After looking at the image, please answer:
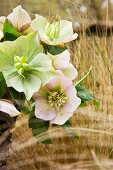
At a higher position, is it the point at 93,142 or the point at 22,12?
the point at 22,12

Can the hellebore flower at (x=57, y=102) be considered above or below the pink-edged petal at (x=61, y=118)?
above

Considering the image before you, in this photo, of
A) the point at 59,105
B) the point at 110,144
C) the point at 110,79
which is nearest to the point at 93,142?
the point at 110,144

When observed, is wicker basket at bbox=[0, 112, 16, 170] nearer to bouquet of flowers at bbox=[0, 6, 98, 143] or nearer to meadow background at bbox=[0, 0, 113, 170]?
bouquet of flowers at bbox=[0, 6, 98, 143]

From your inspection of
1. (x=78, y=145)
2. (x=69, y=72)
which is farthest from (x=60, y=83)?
(x=78, y=145)

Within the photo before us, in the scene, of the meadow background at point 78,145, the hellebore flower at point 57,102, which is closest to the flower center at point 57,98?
the hellebore flower at point 57,102

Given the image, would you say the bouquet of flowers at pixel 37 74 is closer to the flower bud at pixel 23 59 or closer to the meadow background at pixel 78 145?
the flower bud at pixel 23 59

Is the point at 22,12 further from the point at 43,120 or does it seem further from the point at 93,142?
the point at 93,142

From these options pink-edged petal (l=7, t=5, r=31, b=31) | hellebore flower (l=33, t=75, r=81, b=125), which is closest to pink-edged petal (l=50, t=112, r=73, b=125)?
hellebore flower (l=33, t=75, r=81, b=125)

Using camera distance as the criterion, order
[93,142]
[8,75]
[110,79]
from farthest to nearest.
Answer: [110,79] → [93,142] → [8,75]
